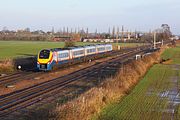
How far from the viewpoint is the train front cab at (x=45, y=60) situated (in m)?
37.4

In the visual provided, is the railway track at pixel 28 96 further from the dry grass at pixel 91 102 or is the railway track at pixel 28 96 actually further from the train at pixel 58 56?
the train at pixel 58 56

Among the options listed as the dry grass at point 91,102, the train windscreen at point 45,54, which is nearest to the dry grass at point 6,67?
the train windscreen at point 45,54

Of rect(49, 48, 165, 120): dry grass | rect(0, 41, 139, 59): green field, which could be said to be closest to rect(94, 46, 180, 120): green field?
rect(49, 48, 165, 120): dry grass

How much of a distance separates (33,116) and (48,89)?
940 centimetres

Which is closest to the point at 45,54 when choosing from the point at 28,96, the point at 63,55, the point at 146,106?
the point at 63,55

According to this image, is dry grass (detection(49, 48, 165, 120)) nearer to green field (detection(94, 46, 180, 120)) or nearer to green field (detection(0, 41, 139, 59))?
green field (detection(94, 46, 180, 120))

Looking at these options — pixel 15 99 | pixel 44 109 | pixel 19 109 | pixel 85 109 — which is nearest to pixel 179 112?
pixel 85 109

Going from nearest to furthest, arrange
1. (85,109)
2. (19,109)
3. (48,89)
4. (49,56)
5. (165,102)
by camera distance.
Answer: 1. (85,109)
2. (19,109)
3. (165,102)
4. (48,89)
5. (49,56)

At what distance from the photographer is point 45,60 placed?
3741cm

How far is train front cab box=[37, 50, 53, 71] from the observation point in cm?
3741

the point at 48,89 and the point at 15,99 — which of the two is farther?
the point at 48,89

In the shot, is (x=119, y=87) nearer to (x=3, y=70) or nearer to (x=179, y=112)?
(x=179, y=112)

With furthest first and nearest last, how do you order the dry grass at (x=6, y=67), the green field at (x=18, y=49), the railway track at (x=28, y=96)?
the green field at (x=18, y=49) → the dry grass at (x=6, y=67) → the railway track at (x=28, y=96)

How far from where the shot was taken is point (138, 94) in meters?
23.3
